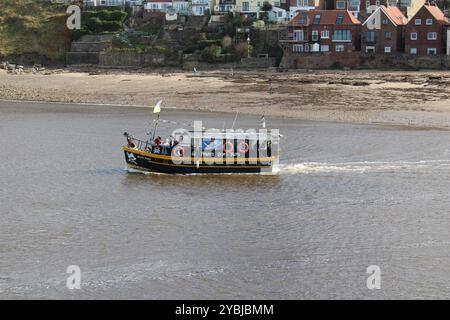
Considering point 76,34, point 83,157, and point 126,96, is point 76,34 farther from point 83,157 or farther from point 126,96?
point 83,157

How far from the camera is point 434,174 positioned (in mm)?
34188

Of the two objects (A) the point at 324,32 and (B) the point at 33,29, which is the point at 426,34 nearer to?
(A) the point at 324,32

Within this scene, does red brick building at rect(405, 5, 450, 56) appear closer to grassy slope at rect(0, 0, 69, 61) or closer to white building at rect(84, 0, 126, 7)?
white building at rect(84, 0, 126, 7)

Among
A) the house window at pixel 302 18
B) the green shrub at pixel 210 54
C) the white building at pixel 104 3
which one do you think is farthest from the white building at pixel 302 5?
the white building at pixel 104 3

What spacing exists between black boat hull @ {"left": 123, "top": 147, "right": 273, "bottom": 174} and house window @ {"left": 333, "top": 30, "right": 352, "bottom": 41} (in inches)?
1517

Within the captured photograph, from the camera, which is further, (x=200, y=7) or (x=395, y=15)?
(x=200, y=7)

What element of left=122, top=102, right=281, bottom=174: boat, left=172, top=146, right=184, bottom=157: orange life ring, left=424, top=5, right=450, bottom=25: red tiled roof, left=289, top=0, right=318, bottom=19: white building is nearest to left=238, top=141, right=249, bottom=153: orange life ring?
left=122, top=102, right=281, bottom=174: boat

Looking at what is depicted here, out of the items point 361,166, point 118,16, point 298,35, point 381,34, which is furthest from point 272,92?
point 118,16

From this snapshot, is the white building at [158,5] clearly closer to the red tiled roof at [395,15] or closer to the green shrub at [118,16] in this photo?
the green shrub at [118,16]

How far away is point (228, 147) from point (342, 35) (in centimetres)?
3891

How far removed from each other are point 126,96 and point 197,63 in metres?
13.4

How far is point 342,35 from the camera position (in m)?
71.9

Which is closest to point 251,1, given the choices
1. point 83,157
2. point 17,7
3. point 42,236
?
point 17,7

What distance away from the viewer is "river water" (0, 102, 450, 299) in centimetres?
2209
